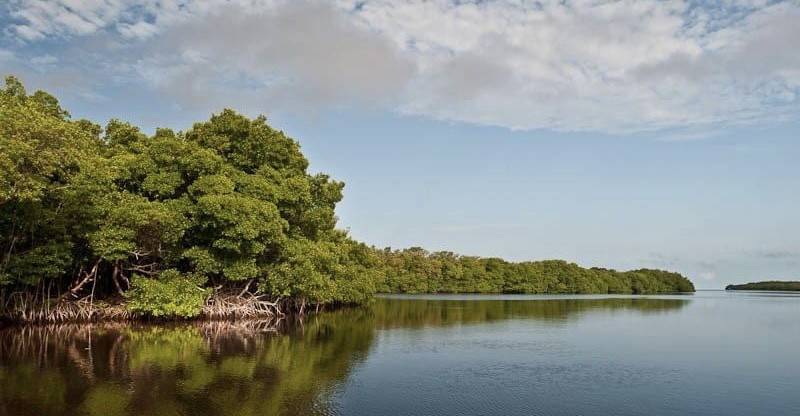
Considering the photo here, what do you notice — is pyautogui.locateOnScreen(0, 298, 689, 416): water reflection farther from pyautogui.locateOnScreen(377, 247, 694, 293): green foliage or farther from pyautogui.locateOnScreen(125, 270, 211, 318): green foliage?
pyautogui.locateOnScreen(377, 247, 694, 293): green foliage

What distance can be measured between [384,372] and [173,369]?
253 inches

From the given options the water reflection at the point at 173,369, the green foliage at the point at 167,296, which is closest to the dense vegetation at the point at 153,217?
the green foliage at the point at 167,296

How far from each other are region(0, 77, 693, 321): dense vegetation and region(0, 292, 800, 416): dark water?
2891 mm

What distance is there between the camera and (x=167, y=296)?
28.2m

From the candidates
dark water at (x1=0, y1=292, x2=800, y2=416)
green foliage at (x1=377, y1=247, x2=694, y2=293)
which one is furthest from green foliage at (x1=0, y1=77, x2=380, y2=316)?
green foliage at (x1=377, y1=247, x2=694, y2=293)

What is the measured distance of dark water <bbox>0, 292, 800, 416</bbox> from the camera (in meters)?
13.5

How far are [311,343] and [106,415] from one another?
12.9 m

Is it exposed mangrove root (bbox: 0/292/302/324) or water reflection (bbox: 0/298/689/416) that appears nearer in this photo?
water reflection (bbox: 0/298/689/416)

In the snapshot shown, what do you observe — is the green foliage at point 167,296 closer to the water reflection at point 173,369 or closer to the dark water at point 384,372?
the water reflection at point 173,369

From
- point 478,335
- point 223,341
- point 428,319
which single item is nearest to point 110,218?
point 223,341

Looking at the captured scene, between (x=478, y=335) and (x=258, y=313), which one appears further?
(x=258, y=313)

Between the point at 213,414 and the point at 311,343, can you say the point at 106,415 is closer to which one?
the point at 213,414

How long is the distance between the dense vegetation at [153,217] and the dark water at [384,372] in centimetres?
289

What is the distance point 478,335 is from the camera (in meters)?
28.8
